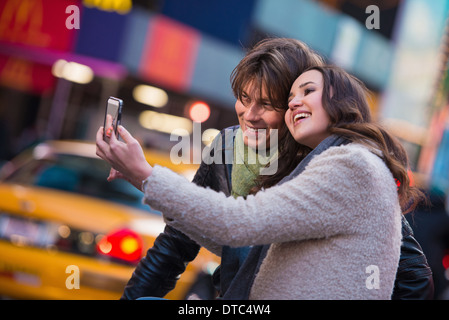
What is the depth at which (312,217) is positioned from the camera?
4.67ft

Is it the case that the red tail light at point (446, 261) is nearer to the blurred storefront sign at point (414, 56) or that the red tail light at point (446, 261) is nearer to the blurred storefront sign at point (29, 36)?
the blurred storefront sign at point (29, 36)

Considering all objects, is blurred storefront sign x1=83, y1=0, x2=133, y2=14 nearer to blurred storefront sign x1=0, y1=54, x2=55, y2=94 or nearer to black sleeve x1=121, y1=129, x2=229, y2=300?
blurred storefront sign x1=0, y1=54, x2=55, y2=94

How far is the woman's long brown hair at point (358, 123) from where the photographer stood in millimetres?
1602

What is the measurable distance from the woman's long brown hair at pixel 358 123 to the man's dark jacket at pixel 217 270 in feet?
1.20

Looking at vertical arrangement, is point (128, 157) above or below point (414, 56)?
below

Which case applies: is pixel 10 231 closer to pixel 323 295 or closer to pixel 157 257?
pixel 157 257

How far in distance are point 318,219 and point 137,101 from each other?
12168mm

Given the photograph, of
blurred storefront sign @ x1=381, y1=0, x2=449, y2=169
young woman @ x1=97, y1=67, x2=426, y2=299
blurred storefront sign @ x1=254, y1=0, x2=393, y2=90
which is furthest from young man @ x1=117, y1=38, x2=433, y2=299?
blurred storefront sign @ x1=381, y1=0, x2=449, y2=169

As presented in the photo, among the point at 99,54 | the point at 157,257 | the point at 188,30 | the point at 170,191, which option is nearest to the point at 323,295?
the point at 170,191

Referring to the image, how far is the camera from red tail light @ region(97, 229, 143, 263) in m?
4.03

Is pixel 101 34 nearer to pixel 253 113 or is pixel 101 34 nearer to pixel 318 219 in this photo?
pixel 253 113

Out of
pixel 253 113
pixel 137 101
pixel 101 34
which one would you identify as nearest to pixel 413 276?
pixel 253 113

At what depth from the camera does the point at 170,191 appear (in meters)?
1.42
